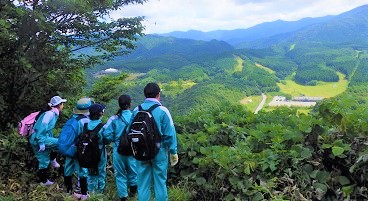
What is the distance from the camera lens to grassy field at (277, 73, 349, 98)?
8450cm

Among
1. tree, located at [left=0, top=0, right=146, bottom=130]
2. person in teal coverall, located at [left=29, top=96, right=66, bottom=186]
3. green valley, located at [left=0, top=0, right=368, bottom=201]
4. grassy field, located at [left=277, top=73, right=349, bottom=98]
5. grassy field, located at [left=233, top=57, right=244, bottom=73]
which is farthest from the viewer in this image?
grassy field, located at [left=233, top=57, right=244, bottom=73]

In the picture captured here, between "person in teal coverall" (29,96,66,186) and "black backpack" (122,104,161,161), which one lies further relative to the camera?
"person in teal coverall" (29,96,66,186)

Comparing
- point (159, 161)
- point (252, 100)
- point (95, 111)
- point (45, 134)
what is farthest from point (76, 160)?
point (252, 100)

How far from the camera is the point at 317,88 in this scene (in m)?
91.3

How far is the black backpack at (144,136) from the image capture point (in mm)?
3645

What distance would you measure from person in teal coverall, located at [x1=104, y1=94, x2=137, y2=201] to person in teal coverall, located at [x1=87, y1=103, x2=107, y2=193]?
15cm

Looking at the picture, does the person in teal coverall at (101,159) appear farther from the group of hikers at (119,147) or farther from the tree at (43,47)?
the tree at (43,47)

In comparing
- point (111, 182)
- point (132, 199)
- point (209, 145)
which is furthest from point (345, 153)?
point (111, 182)

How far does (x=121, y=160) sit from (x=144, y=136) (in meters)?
1.16

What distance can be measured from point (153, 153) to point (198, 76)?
98522mm

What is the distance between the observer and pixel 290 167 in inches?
152

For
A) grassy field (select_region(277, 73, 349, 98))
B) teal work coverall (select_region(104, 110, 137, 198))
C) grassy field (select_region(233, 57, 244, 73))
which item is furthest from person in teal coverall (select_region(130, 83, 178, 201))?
grassy field (select_region(233, 57, 244, 73))

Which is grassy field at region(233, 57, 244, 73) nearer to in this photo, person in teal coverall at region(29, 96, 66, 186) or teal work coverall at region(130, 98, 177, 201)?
person in teal coverall at region(29, 96, 66, 186)

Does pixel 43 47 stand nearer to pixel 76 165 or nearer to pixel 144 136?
pixel 76 165
